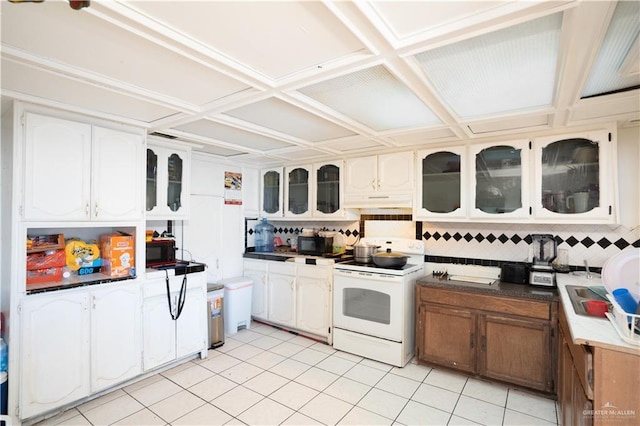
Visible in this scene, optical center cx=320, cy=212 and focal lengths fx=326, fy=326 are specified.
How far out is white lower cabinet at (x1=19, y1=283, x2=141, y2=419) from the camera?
7.05 ft

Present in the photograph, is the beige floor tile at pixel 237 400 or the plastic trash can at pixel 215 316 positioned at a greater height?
the plastic trash can at pixel 215 316

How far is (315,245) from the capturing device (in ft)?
13.1

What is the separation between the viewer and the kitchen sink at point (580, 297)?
5.91 feet

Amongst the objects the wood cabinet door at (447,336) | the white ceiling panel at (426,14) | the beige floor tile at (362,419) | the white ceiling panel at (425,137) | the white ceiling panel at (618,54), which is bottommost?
the beige floor tile at (362,419)

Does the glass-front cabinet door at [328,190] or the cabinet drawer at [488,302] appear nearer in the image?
the cabinet drawer at [488,302]

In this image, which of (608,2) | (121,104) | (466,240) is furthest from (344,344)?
(608,2)

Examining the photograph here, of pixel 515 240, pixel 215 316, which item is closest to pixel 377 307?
pixel 515 240

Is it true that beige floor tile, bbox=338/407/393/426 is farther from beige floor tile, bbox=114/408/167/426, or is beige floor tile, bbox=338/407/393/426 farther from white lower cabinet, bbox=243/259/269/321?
white lower cabinet, bbox=243/259/269/321

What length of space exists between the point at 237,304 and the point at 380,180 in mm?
2203

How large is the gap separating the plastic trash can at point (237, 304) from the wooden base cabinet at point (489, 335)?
6.70 ft

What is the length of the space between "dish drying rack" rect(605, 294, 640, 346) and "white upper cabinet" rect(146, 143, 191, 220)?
3.32m

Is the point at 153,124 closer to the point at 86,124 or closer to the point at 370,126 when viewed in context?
the point at 86,124

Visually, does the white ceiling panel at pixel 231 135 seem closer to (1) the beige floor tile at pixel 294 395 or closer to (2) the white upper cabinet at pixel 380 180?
(2) the white upper cabinet at pixel 380 180

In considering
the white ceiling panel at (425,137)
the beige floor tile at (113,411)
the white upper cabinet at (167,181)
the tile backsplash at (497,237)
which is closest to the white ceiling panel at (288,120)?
the white ceiling panel at (425,137)
